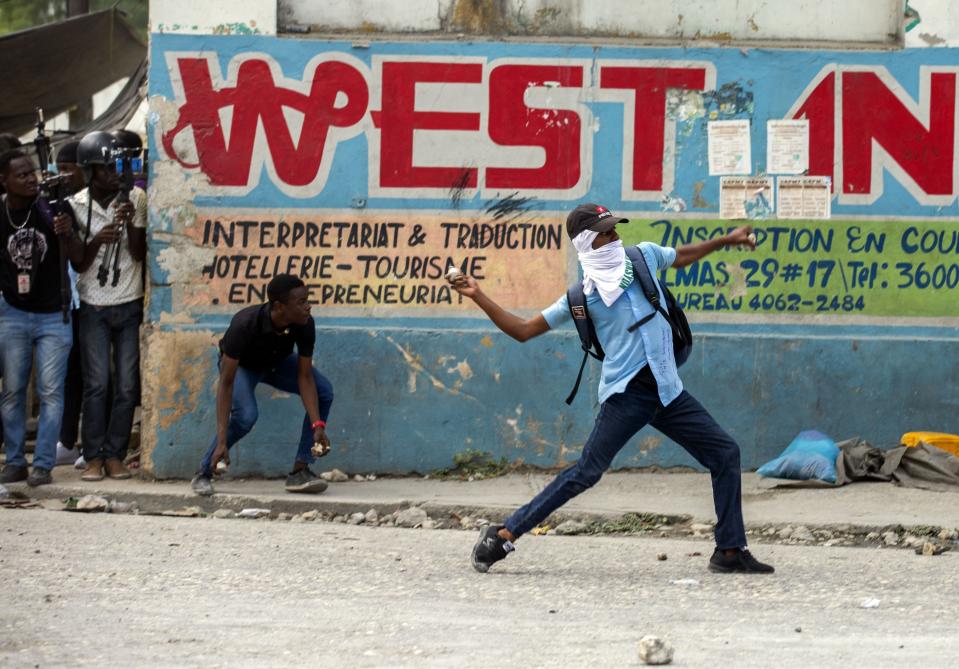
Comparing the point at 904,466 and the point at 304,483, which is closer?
the point at 304,483

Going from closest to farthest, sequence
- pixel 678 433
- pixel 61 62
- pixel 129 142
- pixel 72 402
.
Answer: pixel 678 433 < pixel 129 142 < pixel 72 402 < pixel 61 62

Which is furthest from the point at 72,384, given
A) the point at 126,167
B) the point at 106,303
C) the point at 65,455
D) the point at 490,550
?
the point at 490,550

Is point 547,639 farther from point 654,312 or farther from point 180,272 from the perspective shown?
point 180,272

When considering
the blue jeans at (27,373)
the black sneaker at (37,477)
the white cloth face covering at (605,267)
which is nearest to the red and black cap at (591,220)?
the white cloth face covering at (605,267)

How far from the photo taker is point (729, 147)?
9289mm

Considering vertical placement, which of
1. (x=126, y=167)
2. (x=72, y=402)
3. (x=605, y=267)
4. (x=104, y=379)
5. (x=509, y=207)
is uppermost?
(x=126, y=167)

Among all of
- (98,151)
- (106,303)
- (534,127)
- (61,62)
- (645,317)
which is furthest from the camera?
(61,62)

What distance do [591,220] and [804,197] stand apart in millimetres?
3048

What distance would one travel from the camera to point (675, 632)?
555 cm

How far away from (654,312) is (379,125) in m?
3.16

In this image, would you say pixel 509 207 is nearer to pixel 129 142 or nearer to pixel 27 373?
pixel 129 142

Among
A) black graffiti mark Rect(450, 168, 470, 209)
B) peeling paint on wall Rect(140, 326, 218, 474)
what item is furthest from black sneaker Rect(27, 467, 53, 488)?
black graffiti mark Rect(450, 168, 470, 209)

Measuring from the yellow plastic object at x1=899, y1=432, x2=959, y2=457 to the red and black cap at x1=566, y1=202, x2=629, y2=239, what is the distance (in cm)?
325

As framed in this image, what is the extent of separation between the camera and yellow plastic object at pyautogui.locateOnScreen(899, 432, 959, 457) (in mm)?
8961
